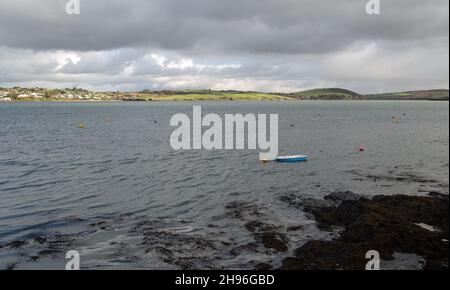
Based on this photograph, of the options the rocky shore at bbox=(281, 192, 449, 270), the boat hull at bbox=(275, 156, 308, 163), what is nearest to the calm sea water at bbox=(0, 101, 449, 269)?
Result: the boat hull at bbox=(275, 156, 308, 163)

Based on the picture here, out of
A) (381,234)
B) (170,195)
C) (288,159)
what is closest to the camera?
(381,234)

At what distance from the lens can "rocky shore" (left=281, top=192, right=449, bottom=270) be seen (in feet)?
69.0

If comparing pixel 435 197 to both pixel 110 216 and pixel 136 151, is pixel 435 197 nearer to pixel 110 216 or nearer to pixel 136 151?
pixel 110 216

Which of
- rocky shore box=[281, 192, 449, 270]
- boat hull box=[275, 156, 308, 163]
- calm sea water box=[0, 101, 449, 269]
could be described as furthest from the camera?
boat hull box=[275, 156, 308, 163]

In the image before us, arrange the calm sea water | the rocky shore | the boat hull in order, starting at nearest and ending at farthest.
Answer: the rocky shore < the calm sea water < the boat hull

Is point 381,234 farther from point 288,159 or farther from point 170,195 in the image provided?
point 288,159

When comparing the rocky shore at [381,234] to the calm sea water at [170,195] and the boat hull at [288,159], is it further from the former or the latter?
the boat hull at [288,159]

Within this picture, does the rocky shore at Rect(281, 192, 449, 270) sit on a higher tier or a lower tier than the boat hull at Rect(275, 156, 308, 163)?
lower

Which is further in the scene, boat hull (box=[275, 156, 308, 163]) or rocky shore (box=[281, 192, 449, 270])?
boat hull (box=[275, 156, 308, 163])

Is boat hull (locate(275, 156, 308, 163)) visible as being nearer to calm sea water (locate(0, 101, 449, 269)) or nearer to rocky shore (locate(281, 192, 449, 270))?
calm sea water (locate(0, 101, 449, 269))

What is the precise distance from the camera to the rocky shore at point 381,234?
69.0 feet

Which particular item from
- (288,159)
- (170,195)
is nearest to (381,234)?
(170,195)

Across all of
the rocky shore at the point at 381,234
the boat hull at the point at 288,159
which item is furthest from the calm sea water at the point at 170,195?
the rocky shore at the point at 381,234

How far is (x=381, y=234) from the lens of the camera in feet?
77.4
